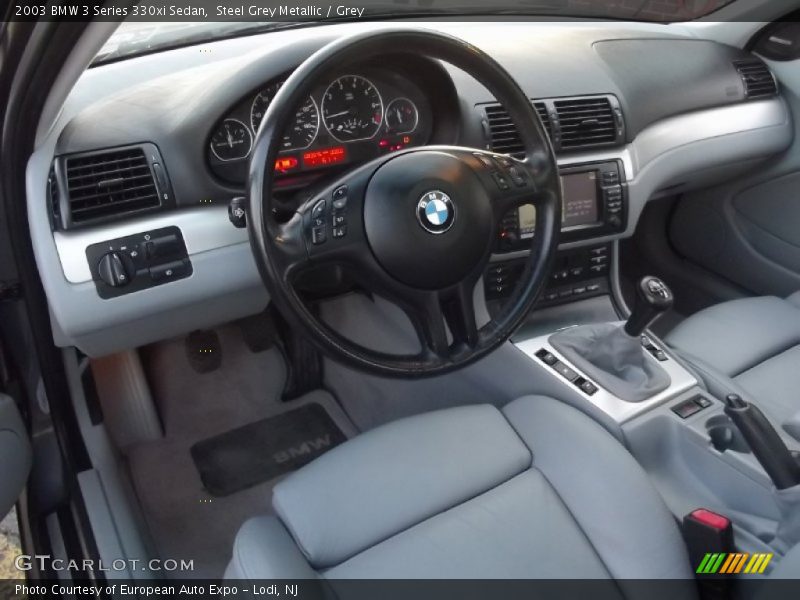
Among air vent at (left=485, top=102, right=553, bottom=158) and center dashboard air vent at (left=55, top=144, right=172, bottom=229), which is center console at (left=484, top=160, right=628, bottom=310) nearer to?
air vent at (left=485, top=102, right=553, bottom=158)

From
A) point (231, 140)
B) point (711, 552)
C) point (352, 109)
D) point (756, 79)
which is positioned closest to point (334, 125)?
point (352, 109)

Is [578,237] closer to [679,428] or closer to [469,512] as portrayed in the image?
[679,428]

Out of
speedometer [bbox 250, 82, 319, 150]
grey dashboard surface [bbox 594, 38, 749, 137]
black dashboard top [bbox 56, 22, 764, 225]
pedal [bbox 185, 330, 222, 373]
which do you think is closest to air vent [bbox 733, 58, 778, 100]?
grey dashboard surface [bbox 594, 38, 749, 137]

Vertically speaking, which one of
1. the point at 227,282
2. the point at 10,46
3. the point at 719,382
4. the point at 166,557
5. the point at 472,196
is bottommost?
the point at 166,557

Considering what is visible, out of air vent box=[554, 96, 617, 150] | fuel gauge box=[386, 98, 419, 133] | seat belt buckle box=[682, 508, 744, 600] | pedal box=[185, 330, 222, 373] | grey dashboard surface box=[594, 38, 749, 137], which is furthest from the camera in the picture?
pedal box=[185, 330, 222, 373]

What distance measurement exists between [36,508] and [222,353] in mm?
672

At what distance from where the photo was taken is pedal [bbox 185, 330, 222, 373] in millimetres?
2234

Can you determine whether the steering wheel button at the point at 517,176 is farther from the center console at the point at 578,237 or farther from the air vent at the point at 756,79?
the air vent at the point at 756,79

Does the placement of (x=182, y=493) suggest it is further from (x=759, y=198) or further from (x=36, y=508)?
(x=759, y=198)

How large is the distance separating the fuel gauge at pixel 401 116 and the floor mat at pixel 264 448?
38.7 inches

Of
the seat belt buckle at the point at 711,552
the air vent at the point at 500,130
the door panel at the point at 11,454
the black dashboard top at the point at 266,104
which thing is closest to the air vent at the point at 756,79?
the black dashboard top at the point at 266,104

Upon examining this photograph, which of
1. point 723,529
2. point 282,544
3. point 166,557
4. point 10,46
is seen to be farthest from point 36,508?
point 723,529

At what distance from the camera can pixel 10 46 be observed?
1119mm

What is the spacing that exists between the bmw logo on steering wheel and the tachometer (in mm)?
427
